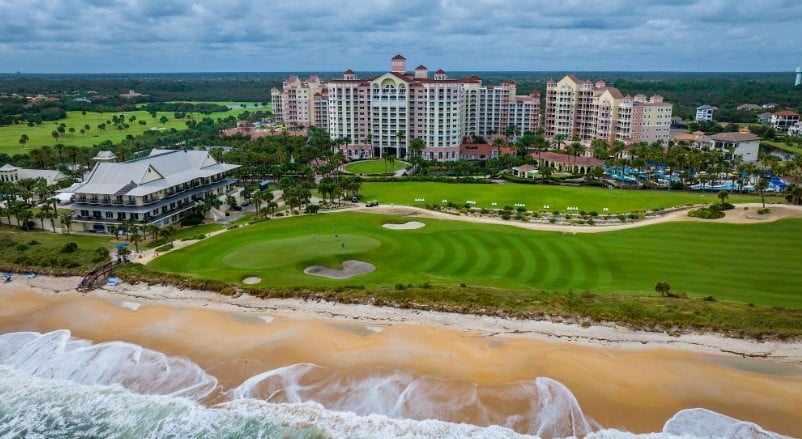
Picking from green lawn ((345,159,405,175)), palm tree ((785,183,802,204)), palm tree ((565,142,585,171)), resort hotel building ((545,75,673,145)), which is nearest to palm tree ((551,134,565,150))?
resort hotel building ((545,75,673,145))

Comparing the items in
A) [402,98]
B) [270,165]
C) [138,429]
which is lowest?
[138,429]

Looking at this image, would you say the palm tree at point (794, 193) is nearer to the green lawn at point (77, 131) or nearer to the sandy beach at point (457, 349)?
the sandy beach at point (457, 349)

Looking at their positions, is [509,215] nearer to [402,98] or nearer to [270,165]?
[270,165]

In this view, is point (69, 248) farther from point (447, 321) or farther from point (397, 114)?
point (397, 114)

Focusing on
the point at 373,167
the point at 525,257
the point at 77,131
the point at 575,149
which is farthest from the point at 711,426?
the point at 77,131

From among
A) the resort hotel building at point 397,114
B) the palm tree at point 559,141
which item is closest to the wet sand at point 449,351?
the resort hotel building at point 397,114

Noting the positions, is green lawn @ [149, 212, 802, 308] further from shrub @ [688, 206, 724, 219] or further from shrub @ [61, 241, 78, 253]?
shrub @ [61, 241, 78, 253]

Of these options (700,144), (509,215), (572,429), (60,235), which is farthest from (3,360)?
(700,144)
